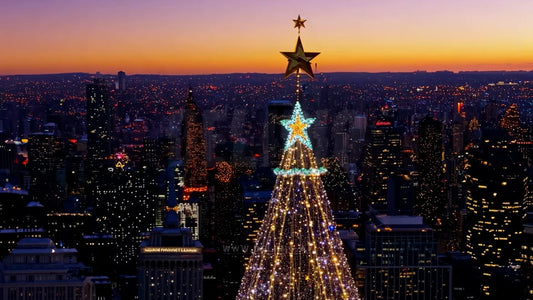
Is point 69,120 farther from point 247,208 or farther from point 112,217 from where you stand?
point 247,208

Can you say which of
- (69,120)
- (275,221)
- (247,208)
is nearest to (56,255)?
(275,221)

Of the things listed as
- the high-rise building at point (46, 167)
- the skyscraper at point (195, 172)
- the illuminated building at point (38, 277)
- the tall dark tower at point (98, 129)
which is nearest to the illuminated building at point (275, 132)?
the skyscraper at point (195, 172)

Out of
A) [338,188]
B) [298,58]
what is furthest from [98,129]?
[298,58]

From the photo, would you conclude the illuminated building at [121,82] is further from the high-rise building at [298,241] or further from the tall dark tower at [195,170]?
the high-rise building at [298,241]

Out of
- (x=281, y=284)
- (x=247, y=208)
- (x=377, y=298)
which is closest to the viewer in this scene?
(x=281, y=284)

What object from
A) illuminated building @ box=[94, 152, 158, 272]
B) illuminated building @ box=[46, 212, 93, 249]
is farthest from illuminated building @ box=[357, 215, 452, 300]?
illuminated building @ box=[46, 212, 93, 249]

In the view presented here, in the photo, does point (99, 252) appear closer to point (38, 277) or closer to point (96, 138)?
point (96, 138)
